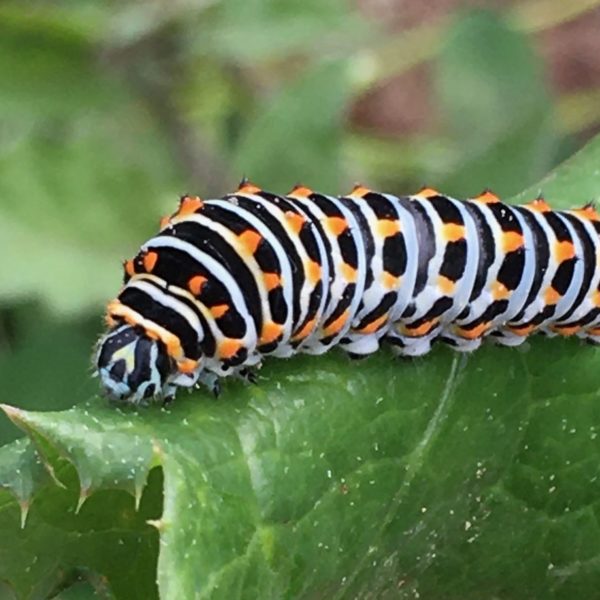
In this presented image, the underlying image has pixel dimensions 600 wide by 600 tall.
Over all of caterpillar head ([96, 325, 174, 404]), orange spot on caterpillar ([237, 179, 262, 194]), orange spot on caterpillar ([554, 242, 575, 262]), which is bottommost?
caterpillar head ([96, 325, 174, 404])

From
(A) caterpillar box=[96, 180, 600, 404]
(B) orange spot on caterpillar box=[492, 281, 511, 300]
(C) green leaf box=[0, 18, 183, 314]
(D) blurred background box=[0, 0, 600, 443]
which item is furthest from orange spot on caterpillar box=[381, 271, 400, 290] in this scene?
(C) green leaf box=[0, 18, 183, 314]

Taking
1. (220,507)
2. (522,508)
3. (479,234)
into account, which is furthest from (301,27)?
(220,507)

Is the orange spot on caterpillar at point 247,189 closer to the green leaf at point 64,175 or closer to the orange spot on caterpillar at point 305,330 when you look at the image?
the orange spot on caterpillar at point 305,330

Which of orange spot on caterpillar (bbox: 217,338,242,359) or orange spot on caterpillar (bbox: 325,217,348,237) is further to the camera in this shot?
orange spot on caterpillar (bbox: 325,217,348,237)

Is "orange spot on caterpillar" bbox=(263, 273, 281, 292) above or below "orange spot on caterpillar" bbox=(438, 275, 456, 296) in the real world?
below

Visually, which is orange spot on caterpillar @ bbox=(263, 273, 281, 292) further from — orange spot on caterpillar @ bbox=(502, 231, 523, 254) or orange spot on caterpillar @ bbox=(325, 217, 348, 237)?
orange spot on caterpillar @ bbox=(502, 231, 523, 254)

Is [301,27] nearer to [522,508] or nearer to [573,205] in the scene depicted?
[573,205]

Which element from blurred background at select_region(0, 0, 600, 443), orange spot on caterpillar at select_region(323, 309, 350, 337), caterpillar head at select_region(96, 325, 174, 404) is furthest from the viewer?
blurred background at select_region(0, 0, 600, 443)

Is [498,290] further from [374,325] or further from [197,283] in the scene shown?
[197,283]
